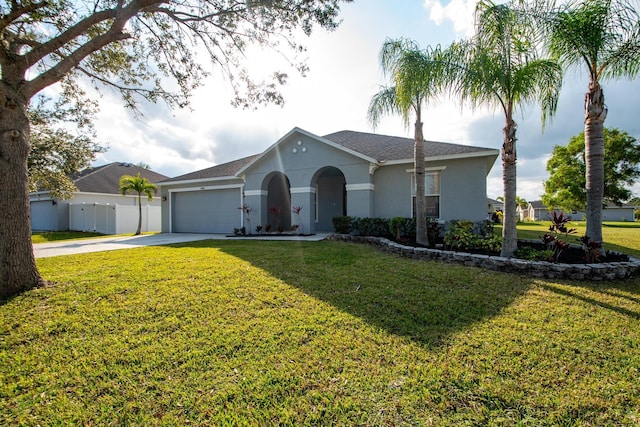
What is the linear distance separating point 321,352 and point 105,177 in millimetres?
29157

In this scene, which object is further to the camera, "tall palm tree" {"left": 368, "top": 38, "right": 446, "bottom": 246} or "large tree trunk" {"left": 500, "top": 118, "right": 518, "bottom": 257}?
"tall palm tree" {"left": 368, "top": 38, "right": 446, "bottom": 246}

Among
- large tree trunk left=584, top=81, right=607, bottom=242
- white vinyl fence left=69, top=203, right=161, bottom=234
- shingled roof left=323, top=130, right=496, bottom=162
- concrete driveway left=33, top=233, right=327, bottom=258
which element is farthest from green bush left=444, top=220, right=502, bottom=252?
white vinyl fence left=69, top=203, right=161, bottom=234

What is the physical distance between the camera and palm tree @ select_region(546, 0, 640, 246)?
649 centimetres

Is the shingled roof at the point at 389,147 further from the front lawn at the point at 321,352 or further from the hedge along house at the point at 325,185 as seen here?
the front lawn at the point at 321,352

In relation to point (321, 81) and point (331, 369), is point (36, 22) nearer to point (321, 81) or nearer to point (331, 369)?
point (321, 81)

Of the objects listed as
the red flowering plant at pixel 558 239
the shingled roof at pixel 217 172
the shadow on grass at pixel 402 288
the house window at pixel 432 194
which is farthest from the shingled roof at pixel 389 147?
the shingled roof at pixel 217 172

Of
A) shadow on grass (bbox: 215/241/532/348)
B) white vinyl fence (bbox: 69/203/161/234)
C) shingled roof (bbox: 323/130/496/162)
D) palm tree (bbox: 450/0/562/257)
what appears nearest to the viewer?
shadow on grass (bbox: 215/241/532/348)

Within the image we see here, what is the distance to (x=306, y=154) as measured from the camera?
1305cm

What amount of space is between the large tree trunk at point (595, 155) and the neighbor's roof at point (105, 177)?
2696cm

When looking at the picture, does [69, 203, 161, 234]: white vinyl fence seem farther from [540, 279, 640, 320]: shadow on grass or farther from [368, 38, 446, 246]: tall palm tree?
[540, 279, 640, 320]: shadow on grass

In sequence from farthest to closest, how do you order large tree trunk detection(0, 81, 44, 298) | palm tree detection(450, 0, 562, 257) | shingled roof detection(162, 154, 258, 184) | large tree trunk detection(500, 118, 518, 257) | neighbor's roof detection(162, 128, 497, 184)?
shingled roof detection(162, 154, 258, 184), neighbor's roof detection(162, 128, 497, 184), large tree trunk detection(500, 118, 518, 257), palm tree detection(450, 0, 562, 257), large tree trunk detection(0, 81, 44, 298)

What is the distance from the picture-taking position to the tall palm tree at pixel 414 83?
7.70m

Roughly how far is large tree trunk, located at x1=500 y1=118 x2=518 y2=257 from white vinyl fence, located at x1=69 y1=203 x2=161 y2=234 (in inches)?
864

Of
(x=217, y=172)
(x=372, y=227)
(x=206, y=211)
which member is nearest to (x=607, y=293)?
(x=372, y=227)
